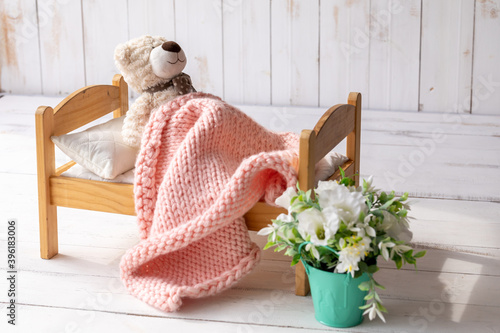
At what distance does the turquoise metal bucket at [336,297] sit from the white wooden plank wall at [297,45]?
192 centimetres

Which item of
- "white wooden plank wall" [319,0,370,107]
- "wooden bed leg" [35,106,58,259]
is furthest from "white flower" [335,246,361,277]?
"white wooden plank wall" [319,0,370,107]

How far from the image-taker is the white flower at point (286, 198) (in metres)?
1.38

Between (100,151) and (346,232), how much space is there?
644 mm

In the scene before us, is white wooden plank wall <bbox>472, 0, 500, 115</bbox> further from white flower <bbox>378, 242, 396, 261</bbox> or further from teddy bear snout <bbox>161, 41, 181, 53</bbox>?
white flower <bbox>378, 242, 396, 261</bbox>

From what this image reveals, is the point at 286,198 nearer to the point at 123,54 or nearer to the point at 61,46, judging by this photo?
the point at 123,54

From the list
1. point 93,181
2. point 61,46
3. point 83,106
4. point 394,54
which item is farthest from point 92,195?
point 61,46

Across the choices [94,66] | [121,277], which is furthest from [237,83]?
[121,277]

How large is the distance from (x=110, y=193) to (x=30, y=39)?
2.10 m

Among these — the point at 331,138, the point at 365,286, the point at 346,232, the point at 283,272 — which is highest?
the point at 331,138

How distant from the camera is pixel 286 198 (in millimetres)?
1401

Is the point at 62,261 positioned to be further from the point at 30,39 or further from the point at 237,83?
the point at 30,39

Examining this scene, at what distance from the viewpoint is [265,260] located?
1725mm

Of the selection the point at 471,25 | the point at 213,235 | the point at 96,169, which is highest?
the point at 471,25

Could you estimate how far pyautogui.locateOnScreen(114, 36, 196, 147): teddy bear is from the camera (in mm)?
1655
